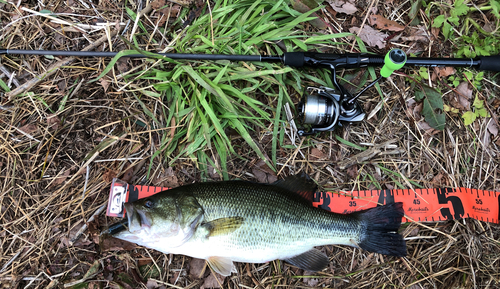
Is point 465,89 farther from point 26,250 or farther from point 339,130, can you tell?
point 26,250

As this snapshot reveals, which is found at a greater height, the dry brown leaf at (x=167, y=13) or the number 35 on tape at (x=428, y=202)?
the dry brown leaf at (x=167, y=13)

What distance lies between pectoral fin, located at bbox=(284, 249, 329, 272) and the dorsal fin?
56cm

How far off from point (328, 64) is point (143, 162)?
2.33 metres

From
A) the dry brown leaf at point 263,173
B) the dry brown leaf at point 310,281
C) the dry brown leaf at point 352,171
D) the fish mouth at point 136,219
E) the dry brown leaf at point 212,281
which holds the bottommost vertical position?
the dry brown leaf at point 310,281

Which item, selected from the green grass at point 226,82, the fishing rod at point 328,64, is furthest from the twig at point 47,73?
the green grass at point 226,82

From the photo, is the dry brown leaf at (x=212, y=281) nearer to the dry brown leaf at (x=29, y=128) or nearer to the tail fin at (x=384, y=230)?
the tail fin at (x=384, y=230)

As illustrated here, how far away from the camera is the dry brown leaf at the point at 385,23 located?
3404 mm

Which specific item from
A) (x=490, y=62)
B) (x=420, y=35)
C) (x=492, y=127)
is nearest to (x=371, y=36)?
(x=420, y=35)

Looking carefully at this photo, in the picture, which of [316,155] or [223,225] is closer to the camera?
[223,225]

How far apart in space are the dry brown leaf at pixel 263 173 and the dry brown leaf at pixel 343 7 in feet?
6.68

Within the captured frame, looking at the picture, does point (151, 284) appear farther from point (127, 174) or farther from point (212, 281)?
point (127, 174)

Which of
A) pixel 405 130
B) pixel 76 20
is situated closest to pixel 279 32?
pixel 405 130

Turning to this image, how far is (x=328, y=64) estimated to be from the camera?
309 centimetres

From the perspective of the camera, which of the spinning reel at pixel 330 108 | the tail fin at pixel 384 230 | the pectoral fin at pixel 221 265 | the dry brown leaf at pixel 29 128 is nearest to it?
the pectoral fin at pixel 221 265
